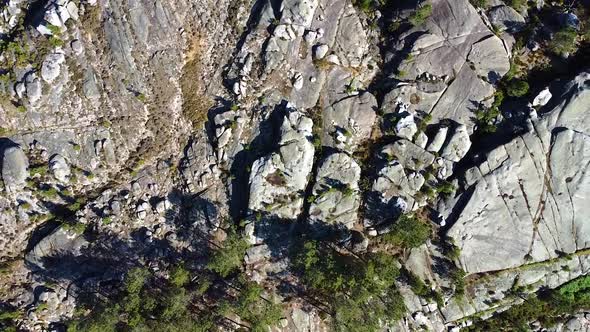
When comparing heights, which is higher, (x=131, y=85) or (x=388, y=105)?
(x=131, y=85)

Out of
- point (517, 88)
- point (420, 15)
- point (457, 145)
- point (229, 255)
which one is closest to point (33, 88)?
point (229, 255)

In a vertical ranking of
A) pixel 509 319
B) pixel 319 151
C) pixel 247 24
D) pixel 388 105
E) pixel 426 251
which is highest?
pixel 247 24

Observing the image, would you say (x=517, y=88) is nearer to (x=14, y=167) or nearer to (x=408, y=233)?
(x=408, y=233)

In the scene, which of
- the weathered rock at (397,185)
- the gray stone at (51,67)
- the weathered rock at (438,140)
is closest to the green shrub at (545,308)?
the weathered rock at (397,185)

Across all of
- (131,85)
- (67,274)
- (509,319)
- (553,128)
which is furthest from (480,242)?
(67,274)

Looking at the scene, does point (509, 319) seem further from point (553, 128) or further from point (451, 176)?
point (553, 128)

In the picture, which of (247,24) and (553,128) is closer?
(553,128)

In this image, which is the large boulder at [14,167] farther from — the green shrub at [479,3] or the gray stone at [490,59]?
the green shrub at [479,3]

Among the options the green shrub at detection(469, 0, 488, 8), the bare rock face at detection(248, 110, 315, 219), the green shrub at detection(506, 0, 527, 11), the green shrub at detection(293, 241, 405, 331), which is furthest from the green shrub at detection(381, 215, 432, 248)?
the green shrub at detection(506, 0, 527, 11)
